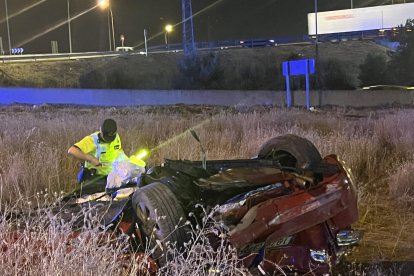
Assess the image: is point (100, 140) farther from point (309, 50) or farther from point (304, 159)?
point (309, 50)

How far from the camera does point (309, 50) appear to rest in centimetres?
5888

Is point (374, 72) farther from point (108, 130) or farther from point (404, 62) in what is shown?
point (108, 130)

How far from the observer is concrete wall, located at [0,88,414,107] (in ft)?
98.0

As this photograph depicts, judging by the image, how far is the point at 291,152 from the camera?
14.8ft

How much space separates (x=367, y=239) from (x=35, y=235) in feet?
10.7

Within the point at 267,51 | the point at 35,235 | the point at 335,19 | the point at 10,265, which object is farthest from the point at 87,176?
the point at 335,19

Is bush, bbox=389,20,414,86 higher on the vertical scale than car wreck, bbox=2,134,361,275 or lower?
higher

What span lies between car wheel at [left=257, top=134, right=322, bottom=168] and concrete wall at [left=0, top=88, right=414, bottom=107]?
24.6m

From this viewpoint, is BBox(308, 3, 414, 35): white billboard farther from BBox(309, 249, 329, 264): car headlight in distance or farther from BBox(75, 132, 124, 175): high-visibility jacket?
BBox(309, 249, 329, 264): car headlight in distance

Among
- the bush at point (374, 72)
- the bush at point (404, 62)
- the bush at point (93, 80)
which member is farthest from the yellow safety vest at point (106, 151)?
the bush at point (93, 80)

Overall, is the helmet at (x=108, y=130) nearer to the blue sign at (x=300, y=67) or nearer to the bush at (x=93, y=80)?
the blue sign at (x=300, y=67)

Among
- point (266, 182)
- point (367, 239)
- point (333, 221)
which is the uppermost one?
point (266, 182)

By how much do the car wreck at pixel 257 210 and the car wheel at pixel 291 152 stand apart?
63 mm

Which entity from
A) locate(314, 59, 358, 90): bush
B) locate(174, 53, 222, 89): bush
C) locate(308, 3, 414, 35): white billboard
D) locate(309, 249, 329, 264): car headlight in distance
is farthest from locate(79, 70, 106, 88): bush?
locate(309, 249, 329, 264): car headlight in distance
